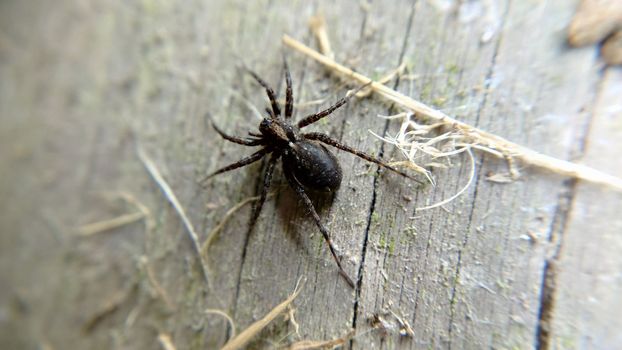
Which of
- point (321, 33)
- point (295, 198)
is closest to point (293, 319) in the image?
point (295, 198)

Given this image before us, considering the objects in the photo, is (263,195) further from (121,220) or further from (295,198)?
(121,220)

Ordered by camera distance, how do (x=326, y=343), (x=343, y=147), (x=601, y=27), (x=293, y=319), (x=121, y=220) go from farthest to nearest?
(x=121, y=220) → (x=343, y=147) → (x=293, y=319) → (x=326, y=343) → (x=601, y=27)

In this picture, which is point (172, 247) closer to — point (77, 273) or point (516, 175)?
point (77, 273)

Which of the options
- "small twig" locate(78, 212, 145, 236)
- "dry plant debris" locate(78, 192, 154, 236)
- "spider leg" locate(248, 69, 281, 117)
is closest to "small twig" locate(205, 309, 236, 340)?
"dry plant debris" locate(78, 192, 154, 236)

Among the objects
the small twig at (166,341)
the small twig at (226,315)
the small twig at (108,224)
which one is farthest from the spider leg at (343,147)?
the small twig at (166,341)

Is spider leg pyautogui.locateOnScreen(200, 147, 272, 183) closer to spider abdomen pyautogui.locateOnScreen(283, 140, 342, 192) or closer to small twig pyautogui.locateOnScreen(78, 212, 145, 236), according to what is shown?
spider abdomen pyautogui.locateOnScreen(283, 140, 342, 192)

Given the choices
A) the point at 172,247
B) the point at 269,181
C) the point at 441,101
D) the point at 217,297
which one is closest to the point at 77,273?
the point at 172,247

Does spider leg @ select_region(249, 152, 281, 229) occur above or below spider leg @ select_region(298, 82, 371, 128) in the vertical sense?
below
